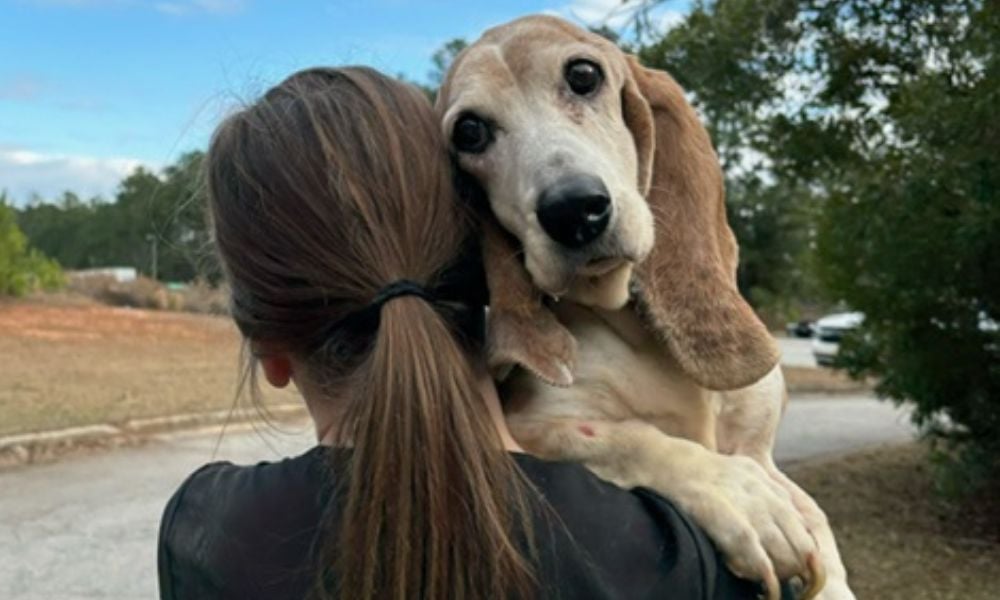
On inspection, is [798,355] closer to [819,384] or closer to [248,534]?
[819,384]

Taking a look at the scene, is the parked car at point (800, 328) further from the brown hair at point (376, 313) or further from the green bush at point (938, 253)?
the brown hair at point (376, 313)

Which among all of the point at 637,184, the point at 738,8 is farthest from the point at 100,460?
the point at 637,184

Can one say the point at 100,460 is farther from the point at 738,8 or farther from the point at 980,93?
the point at 980,93

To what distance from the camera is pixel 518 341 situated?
177cm

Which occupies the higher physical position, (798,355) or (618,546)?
(618,546)

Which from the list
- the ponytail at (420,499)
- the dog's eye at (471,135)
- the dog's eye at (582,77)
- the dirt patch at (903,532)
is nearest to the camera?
the ponytail at (420,499)

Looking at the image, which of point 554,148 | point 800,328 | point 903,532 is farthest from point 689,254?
point 800,328

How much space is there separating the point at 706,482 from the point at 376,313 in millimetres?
589

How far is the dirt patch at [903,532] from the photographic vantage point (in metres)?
6.46

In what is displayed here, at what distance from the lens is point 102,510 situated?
Answer: 7812 mm

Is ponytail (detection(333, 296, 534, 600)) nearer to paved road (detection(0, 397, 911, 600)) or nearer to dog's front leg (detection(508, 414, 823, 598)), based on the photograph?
dog's front leg (detection(508, 414, 823, 598))

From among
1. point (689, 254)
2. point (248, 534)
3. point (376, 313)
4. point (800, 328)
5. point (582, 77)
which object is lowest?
point (800, 328)

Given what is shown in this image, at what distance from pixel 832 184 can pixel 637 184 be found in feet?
21.6

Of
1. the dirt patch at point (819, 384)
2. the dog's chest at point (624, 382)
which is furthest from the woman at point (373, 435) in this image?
the dirt patch at point (819, 384)
